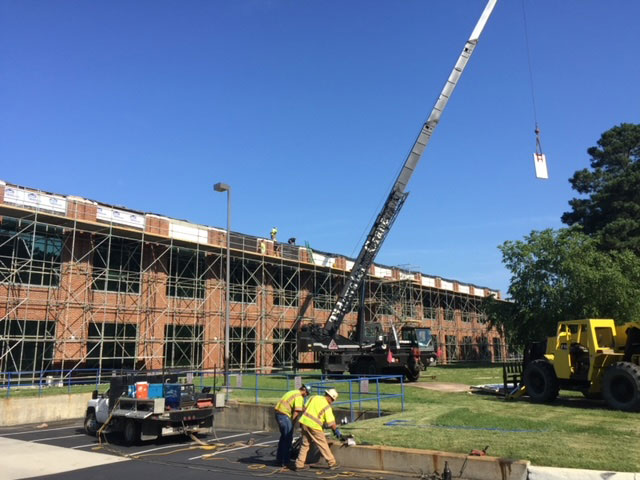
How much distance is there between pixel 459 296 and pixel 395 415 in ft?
152

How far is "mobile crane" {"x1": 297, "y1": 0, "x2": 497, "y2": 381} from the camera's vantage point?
23641 millimetres

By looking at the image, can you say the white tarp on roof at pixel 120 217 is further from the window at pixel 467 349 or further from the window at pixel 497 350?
the window at pixel 497 350

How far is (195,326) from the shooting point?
30141 mm

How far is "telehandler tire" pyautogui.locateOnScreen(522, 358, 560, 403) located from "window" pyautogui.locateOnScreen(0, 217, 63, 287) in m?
20.6

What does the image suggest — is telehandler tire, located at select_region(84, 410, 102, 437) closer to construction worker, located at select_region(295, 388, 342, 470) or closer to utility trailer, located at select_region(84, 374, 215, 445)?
utility trailer, located at select_region(84, 374, 215, 445)

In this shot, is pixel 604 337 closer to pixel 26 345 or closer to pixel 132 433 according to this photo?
pixel 132 433

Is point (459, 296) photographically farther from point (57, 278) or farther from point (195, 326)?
point (57, 278)

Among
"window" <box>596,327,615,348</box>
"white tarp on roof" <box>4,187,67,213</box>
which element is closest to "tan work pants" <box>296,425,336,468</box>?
"window" <box>596,327,615,348</box>

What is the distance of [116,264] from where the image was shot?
89.2 feet

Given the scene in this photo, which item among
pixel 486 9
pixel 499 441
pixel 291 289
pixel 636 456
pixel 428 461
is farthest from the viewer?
pixel 291 289

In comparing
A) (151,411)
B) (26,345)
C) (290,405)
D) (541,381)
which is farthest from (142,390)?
(26,345)

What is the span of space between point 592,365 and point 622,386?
106 centimetres

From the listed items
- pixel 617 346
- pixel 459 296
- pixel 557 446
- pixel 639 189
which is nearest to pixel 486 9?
pixel 617 346

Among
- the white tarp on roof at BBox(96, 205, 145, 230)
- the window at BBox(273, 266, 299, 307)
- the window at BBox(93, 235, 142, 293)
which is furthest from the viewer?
the window at BBox(273, 266, 299, 307)
